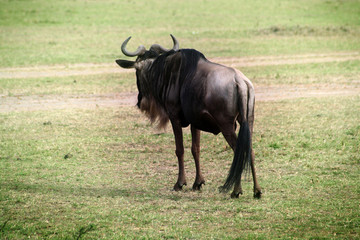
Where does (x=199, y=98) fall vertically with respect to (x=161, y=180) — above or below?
above

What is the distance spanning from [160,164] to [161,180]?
898 millimetres

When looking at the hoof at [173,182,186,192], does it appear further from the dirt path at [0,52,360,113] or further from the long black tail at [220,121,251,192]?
the dirt path at [0,52,360,113]

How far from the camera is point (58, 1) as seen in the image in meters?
35.2

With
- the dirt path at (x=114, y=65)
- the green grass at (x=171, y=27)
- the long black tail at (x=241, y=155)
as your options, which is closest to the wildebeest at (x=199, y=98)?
the long black tail at (x=241, y=155)


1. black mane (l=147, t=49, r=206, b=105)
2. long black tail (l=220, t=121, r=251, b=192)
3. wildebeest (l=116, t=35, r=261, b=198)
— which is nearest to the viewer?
long black tail (l=220, t=121, r=251, b=192)

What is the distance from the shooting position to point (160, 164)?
8.88 meters

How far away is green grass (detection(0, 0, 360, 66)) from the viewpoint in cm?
2333

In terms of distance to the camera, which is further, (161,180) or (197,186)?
(161,180)

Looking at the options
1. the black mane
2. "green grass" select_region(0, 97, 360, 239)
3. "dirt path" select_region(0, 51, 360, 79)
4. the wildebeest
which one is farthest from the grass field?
the black mane

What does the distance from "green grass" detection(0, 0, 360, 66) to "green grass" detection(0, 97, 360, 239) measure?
10761 mm

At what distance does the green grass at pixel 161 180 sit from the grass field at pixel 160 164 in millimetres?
18

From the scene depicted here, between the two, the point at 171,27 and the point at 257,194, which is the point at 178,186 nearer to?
the point at 257,194

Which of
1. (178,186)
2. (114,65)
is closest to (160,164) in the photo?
(178,186)

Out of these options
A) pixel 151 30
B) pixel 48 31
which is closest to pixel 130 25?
pixel 151 30
